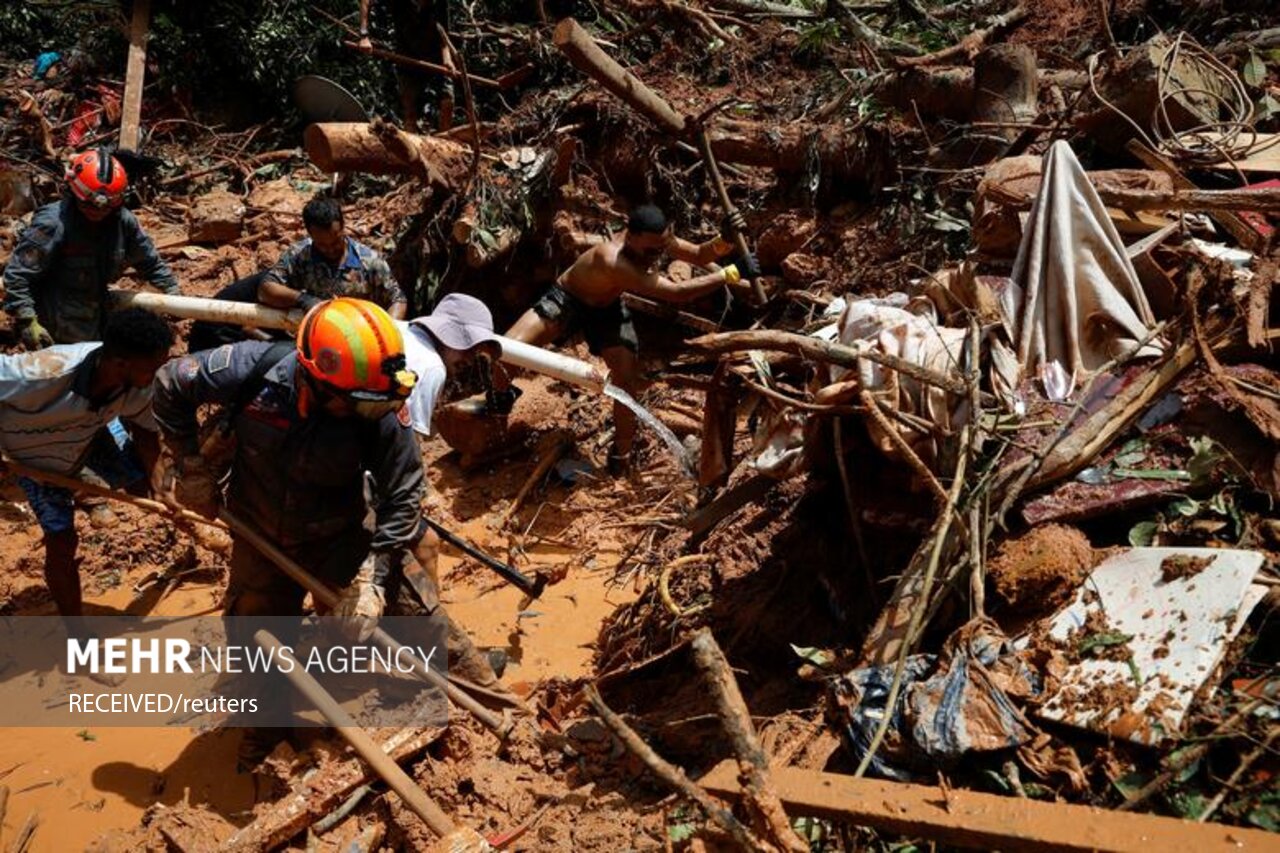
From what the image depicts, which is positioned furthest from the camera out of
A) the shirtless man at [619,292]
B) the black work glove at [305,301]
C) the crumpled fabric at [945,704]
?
the shirtless man at [619,292]

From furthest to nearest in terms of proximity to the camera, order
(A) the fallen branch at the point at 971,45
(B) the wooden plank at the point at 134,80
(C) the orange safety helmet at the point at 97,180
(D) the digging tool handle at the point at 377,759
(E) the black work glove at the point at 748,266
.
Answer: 1. (B) the wooden plank at the point at 134,80
2. (A) the fallen branch at the point at 971,45
3. (E) the black work glove at the point at 748,266
4. (C) the orange safety helmet at the point at 97,180
5. (D) the digging tool handle at the point at 377,759

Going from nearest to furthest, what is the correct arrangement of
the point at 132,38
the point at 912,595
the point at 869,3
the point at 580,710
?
the point at 912,595
the point at 580,710
the point at 132,38
the point at 869,3

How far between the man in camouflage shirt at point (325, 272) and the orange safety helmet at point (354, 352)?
5.91 feet

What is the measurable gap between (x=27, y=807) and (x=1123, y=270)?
473 cm

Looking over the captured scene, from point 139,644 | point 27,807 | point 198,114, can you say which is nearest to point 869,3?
point 198,114

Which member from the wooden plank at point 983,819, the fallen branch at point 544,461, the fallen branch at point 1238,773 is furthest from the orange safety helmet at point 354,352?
the fallen branch at point 544,461

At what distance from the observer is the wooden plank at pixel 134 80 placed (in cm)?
745

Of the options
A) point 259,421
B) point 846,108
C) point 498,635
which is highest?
point 846,108

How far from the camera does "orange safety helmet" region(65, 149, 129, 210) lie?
15.4ft

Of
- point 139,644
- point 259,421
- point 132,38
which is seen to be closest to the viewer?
point 259,421

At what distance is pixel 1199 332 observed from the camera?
321 cm

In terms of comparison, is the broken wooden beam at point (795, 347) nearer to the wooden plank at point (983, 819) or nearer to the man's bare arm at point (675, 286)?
the wooden plank at point (983, 819)

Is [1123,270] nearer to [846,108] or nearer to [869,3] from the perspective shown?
[846,108]

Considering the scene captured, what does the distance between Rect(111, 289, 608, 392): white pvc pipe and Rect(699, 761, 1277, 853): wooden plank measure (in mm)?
2638
